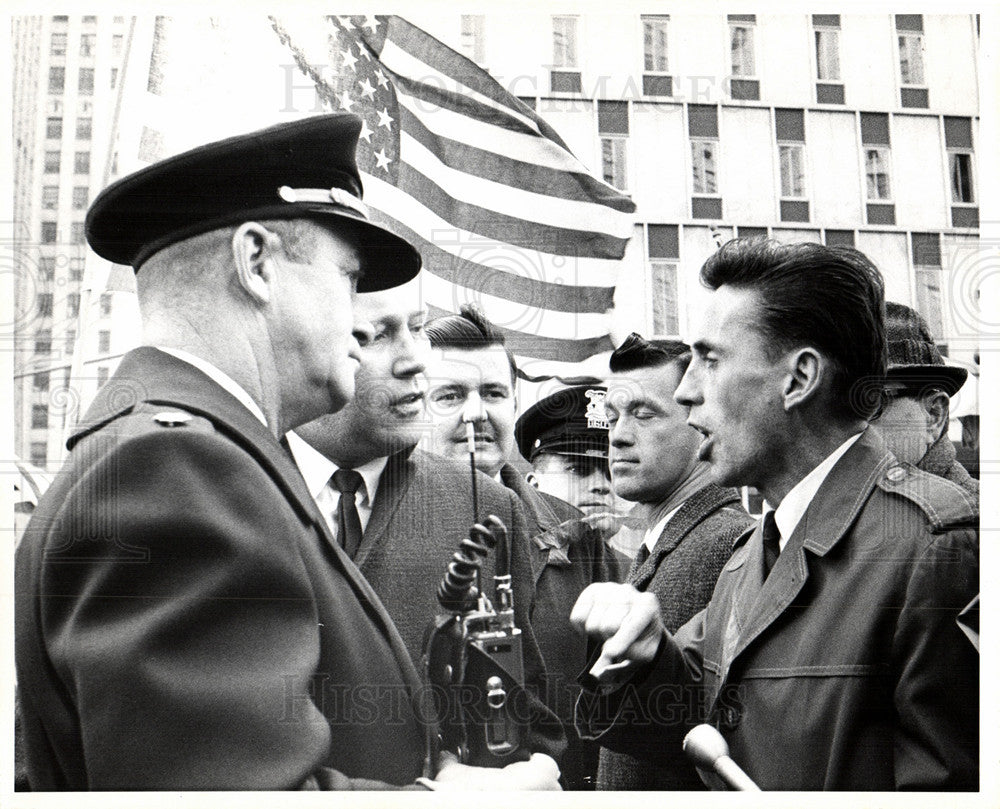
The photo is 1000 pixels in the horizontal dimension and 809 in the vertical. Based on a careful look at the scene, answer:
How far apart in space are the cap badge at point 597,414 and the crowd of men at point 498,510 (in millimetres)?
24

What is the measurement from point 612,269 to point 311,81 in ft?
5.71

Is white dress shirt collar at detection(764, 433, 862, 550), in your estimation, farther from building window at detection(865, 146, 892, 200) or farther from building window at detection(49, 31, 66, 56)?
building window at detection(49, 31, 66, 56)

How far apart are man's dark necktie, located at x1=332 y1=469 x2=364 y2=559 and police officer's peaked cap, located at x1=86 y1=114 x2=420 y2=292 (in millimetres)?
893

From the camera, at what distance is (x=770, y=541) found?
633 cm

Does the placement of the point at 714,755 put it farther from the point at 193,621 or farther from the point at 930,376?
the point at 193,621

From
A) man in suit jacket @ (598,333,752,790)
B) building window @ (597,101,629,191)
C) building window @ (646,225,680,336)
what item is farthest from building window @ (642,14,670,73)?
man in suit jacket @ (598,333,752,790)

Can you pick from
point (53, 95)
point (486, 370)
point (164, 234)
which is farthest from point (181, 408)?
point (53, 95)

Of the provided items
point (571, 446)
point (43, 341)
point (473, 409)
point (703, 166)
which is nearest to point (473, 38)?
point (703, 166)

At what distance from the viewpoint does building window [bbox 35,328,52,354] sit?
661 centimetres

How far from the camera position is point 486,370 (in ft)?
21.5

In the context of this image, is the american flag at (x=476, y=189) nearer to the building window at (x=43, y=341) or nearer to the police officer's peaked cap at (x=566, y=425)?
the police officer's peaked cap at (x=566, y=425)

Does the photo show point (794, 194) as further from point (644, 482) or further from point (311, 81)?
point (311, 81)

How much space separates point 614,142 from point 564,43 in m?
0.56

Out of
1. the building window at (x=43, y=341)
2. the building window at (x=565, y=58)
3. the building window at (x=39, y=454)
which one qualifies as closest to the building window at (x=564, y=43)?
the building window at (x=565, y=58)
